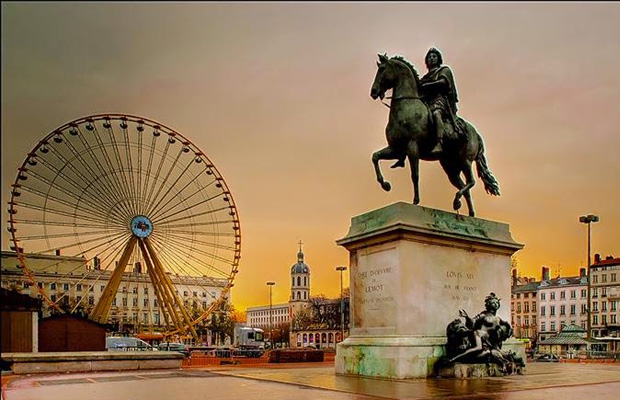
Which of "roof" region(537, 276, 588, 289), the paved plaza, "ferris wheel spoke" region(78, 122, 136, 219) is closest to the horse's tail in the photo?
the paved plaza

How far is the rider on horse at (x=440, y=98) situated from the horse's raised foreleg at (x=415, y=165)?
2.29 ft

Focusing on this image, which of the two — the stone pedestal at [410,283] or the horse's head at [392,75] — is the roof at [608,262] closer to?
the stone pedestal at [410,283]

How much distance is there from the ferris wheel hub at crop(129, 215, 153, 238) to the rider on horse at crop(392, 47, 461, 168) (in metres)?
32.7

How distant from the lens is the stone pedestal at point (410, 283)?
15461 mm

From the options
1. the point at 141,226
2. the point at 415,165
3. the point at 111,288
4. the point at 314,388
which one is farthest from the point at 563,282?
the point at 314,388

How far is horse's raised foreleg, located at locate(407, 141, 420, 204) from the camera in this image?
16.8 metres

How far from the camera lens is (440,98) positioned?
1752 centimetres

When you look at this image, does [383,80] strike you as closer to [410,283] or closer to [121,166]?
[410,283]

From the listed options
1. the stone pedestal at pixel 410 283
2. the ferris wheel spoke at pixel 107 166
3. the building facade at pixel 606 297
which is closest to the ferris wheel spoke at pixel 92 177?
the ferris wheel spoke at pixel 107 166

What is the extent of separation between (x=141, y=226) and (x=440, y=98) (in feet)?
112

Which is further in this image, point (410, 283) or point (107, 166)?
point (107, 166)

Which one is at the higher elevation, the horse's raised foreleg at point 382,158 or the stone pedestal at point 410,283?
the horse's raised foreleg at point 382,158

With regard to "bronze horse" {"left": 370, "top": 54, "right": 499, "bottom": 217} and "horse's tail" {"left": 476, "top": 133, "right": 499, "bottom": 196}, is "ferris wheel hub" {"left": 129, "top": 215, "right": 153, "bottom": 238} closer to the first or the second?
"horse's tail" {"left": 476, "top": 133, "right": 499, "bottom": 196}

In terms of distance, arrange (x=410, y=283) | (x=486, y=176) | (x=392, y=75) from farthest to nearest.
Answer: (x=486, y=176), (x=392, y=75), (x=410, y=283)
